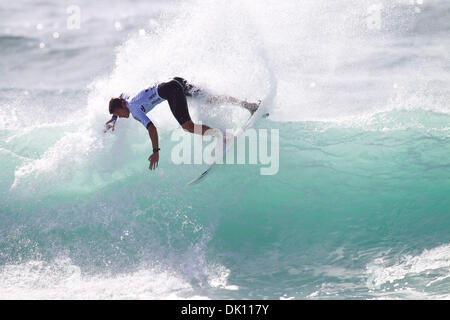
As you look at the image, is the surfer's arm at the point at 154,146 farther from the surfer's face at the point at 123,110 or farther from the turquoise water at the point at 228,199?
the turquoise water at the point at 228,199

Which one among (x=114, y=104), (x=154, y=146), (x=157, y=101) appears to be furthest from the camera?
(x=157, y=101)

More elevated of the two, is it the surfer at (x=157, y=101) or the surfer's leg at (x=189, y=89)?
the surfer's leg at (x=189, y=89)

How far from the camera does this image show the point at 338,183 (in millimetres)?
7625

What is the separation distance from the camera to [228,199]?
7340 mm

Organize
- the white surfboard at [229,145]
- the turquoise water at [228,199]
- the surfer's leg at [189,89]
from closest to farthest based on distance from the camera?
1. the turquoise water at [228,199]
2. the surfer's leg at [189,89]
3. the white surfboard at [229,145]

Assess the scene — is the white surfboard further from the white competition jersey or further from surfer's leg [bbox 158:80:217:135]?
the white competition jersey

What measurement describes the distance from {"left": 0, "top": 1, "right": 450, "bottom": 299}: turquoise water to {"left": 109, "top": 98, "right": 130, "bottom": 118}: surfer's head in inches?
45.7

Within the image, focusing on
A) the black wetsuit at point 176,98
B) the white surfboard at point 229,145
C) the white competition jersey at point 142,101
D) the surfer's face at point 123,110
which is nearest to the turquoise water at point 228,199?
the white surfboard at point 229,145

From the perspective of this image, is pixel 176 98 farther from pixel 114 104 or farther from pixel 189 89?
pixel 114 104

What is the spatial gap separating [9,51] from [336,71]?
11.0 m

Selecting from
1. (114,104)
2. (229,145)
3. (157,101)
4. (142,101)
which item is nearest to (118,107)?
(114,104)

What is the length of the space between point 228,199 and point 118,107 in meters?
2.32

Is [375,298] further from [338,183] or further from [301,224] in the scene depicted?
[338,183]

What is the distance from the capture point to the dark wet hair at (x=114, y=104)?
6.07m
